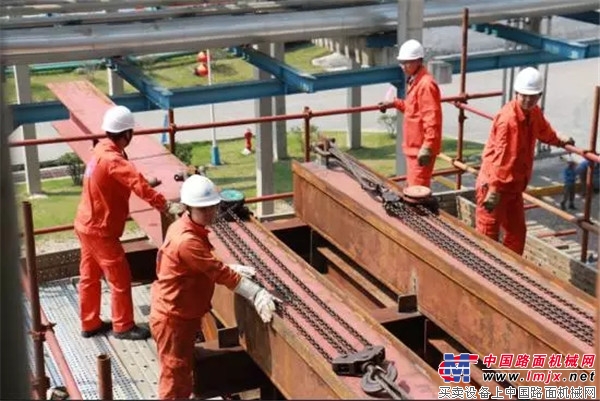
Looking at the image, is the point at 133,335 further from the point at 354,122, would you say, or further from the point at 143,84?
the point at 354,122

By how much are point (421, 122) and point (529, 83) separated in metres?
1.02

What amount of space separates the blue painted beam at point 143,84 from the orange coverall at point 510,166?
3446 mm

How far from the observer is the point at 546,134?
7.22 meters

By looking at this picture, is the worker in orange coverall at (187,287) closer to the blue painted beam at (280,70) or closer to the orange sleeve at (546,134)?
the orange sleeve at (546,134)

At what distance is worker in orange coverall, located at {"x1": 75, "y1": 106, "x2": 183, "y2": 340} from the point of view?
5930mm

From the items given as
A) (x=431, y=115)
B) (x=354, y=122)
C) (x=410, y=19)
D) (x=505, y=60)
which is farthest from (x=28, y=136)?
(x=431, y=115)

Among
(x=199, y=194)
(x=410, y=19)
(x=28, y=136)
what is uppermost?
(x=410, y=19)

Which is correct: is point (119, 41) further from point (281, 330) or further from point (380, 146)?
point (380, 146)

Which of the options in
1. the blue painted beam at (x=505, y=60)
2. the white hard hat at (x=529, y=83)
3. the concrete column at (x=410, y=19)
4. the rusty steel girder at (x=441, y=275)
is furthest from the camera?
the blue painted beam at (x=505, y=60)

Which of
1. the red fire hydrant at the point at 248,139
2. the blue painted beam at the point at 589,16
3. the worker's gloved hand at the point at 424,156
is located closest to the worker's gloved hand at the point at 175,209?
the worker's gloved hand at the point at 424,156

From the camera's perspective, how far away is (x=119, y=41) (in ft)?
31.3

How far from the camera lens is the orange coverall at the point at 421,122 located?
7.39 m

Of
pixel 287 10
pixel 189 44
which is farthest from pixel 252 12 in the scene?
pixel 189 44

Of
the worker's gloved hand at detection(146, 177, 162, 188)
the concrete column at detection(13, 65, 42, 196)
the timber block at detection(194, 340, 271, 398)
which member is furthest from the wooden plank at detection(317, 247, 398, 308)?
the concrete column at detection(13, 65, 42, 196)
